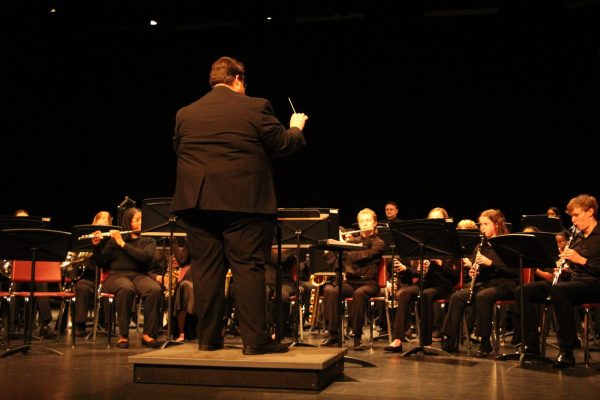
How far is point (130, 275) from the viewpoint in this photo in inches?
263

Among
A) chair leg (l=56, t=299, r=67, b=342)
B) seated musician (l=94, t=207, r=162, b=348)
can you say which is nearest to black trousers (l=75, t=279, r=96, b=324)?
chair leg (l=56, t=299, r=67, b=342)

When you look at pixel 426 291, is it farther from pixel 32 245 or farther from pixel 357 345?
pixel 32 245

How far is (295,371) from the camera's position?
376cm

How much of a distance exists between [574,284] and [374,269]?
79.1 inches

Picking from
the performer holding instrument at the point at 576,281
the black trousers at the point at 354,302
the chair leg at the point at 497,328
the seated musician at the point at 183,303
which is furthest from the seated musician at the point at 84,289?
the performer holding instrument at the point at 576,281

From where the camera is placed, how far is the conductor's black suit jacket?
3.80 m

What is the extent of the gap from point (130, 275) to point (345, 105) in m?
5.30

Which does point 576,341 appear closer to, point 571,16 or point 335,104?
point 571,16

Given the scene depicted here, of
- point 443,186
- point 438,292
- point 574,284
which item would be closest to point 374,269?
point 438,292

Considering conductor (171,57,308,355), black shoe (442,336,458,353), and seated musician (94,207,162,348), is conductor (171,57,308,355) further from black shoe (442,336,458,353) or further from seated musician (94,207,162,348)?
seated musician (94,207,162,348)

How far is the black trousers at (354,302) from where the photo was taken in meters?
6.49

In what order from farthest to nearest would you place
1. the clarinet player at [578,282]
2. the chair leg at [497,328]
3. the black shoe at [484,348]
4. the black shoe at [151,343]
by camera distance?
the black shoe at [151,343] < the chair leg at [497,328] < the black shoe at [484,348] < the clarinet player at [578,282]

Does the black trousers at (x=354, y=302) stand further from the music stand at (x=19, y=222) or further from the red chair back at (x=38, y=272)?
the music stand at (x=19, y=222)

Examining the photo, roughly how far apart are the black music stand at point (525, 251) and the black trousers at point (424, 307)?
38.3 inches
